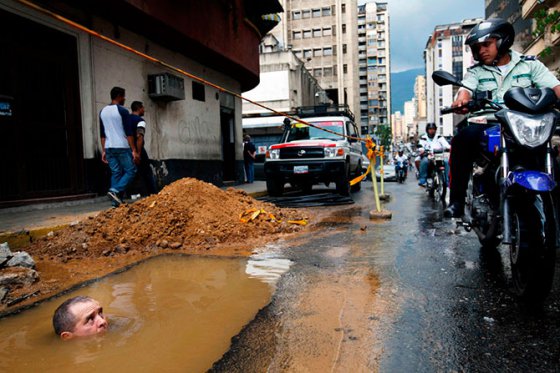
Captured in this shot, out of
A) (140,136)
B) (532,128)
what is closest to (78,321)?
(532,128)

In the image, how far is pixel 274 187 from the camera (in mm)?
11367

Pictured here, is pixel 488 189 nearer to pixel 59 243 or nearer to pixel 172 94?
pixel 59 243

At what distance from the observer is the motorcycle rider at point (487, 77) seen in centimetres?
374

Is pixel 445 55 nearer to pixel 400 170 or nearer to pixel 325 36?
pixel 325 36

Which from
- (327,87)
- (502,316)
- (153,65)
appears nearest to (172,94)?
(153,65)

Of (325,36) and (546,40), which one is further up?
(325,36)

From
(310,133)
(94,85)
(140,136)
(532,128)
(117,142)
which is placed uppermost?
(94,85)

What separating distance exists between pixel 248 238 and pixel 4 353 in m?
3.37

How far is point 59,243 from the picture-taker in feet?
16.0

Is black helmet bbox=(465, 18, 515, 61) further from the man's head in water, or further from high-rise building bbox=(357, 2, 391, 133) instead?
high-rise building bbox=(357, 2, 391, 133)

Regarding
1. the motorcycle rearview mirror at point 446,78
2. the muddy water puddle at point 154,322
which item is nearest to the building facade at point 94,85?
the muddy water puddle at point 154,322

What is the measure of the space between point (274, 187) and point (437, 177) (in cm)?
403

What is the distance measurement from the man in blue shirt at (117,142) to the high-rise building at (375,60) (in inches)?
4501

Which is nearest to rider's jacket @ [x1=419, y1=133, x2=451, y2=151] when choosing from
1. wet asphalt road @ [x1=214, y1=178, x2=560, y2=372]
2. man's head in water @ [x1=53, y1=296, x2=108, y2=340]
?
wet asphalt road @ [x1=214, y1=178, x2=560, y2=372]
